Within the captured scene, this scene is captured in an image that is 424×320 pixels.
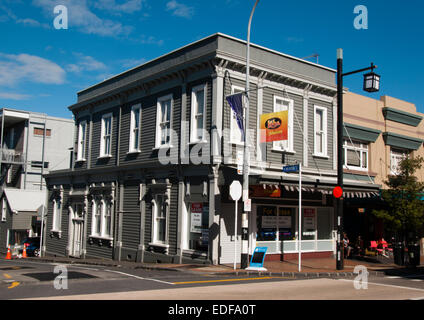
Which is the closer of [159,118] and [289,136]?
[289,136]

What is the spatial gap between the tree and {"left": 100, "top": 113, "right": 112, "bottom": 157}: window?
49.5 feet

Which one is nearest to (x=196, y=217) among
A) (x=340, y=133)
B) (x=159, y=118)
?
(x=159, y=118)

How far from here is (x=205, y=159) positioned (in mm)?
18875

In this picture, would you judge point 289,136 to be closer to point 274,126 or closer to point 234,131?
point 274,126

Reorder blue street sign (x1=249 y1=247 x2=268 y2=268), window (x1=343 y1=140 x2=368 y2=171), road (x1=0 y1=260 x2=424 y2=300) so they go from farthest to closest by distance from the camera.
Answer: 1. window (x1=343 y1=140 x2=368 y2=171)
2. blue street sign (x1=249 y1=247 x2=268 y2=268)
3. road (x1=0 y1=260 x2=424 y2=300)

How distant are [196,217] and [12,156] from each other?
30.0 m

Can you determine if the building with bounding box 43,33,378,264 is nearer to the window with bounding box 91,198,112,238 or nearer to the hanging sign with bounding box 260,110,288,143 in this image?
the window with bounding box 91,198,112,238

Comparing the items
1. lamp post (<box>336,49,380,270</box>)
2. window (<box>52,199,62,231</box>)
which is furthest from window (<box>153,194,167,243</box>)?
window (<box>52,199,62,231</box>)

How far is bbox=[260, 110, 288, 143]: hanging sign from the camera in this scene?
1841 cm

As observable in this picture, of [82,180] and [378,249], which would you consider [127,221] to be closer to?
[82,180]

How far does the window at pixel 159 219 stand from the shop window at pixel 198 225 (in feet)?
6.67

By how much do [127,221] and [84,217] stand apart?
5116 mm

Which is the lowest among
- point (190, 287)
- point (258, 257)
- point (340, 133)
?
point (190, 287)
